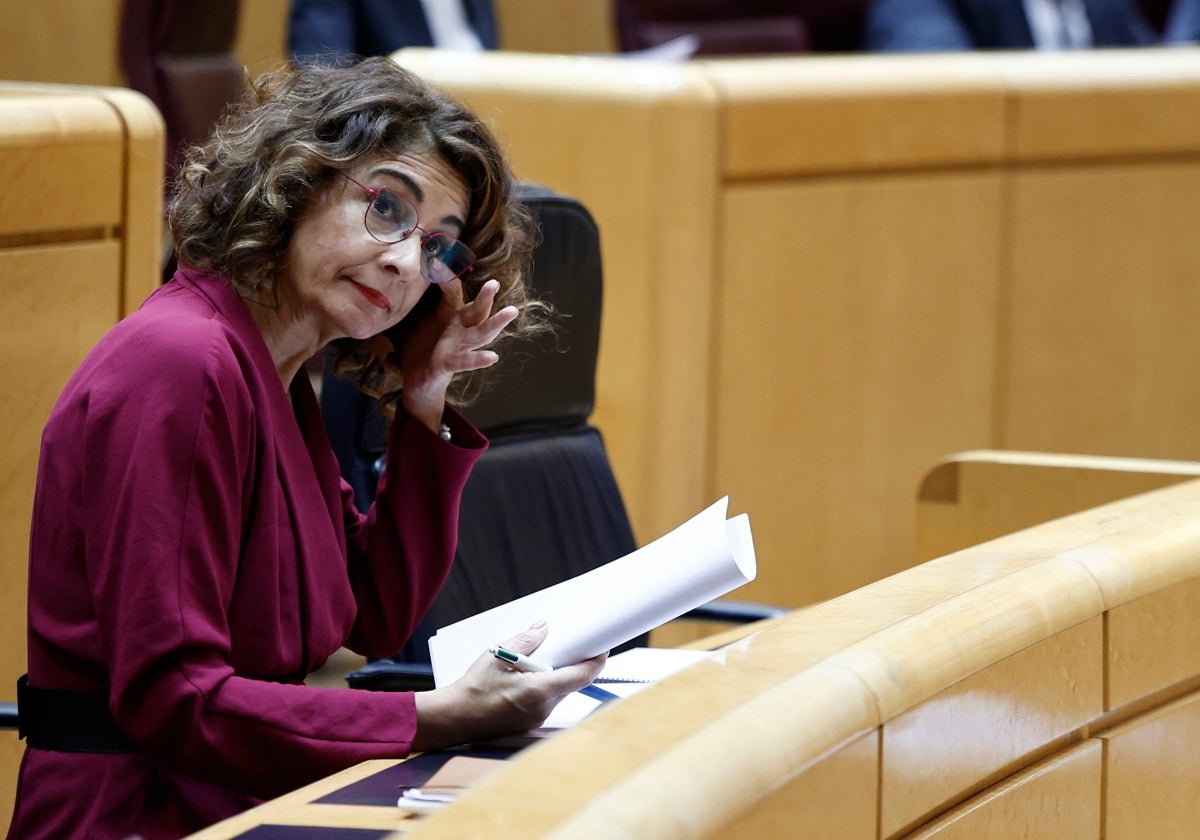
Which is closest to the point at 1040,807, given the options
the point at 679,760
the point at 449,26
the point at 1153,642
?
the point at 1153,642

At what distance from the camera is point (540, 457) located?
2.31 m

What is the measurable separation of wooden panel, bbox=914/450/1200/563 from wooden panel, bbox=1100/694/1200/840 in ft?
1.86

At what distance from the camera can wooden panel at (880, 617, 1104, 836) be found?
1266mm

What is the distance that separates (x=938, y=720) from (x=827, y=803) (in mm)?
176

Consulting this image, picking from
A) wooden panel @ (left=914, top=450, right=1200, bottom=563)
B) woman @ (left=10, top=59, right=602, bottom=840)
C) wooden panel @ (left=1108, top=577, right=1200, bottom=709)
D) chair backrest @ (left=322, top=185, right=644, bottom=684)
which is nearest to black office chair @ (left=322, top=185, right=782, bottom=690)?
chair backrest @ (left=322, top=185, right=644, bottom=684)

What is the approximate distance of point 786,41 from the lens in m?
5.30

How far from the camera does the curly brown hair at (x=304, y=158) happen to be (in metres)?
1.50

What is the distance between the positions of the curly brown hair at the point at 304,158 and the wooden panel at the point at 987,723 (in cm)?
59

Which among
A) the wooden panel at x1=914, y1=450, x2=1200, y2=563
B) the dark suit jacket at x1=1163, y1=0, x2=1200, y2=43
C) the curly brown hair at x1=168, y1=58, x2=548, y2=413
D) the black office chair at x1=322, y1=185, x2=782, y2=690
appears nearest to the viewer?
the curly brown hair at x1=168, y1=58, x2=548, y2=413

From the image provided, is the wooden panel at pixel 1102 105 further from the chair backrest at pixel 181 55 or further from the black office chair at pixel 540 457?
the chair backrest at pixel 181 55

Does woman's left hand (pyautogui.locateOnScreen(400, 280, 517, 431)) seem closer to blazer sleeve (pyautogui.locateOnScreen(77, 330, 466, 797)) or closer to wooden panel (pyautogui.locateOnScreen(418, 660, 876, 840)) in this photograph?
blazer sleeve (pyautogui.locateOnScreen(77, 330, 466, 797))

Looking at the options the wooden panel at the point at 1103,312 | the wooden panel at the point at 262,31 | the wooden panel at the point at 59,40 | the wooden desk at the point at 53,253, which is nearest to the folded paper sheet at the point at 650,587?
the wooden desk at the point at 53,253

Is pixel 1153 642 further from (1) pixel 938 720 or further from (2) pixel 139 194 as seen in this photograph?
(2) pixel 139 194

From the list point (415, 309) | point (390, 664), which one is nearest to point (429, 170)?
point (415, 309)
